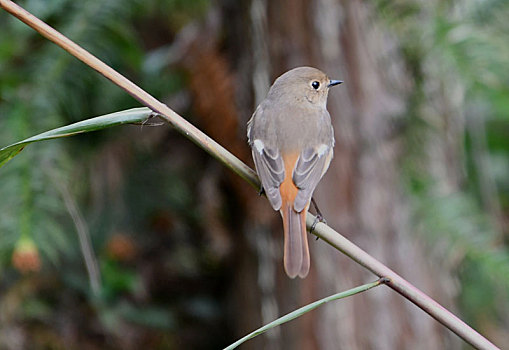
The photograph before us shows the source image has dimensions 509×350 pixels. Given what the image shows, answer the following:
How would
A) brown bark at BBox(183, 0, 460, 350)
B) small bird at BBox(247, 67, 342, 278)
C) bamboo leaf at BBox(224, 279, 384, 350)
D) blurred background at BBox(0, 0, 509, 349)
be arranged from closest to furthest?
1. bamboo leaf at BBox(224, 279, 384, 350)
2. small bird at BBox(247, 67, 342, 278)
3. blurred background at BBox(0, 0, 509, 349)
4. brown bark at BBox(183, 0, 460, 350)

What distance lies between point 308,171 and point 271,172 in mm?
118

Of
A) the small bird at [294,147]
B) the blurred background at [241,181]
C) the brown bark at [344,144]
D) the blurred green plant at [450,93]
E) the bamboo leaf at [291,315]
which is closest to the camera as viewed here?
the bamboo leaf at [291,315]

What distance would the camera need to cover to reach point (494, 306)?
3.40 meters

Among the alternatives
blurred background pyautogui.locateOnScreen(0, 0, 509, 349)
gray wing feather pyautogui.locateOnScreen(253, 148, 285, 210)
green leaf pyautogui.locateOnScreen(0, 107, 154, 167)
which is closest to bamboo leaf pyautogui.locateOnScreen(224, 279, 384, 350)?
green leaf pyautogui.locateOnScreen(0, 107, 154, 167)

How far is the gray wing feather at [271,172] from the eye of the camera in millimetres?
1674

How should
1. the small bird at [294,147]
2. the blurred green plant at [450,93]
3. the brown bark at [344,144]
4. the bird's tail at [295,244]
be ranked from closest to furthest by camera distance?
the bird's tail at [295,244]
the small bird at [294,147]
the blurred green plant at [450,93]
the brown bark at [344,144]

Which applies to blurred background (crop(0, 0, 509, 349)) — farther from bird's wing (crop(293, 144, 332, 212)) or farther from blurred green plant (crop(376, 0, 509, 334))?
bird's wing (crop(293, 144, 332, 212))

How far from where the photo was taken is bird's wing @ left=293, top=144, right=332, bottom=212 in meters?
1.71

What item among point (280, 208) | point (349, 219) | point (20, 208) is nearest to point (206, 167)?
point (349, 219)

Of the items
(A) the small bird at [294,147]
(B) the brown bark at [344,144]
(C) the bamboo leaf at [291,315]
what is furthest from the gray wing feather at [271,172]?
(B) the brown bark at [344,144]

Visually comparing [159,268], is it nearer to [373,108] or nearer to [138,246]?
[138,246]

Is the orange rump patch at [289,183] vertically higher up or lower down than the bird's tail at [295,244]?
higher up

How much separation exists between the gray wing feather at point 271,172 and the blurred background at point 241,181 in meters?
0.69

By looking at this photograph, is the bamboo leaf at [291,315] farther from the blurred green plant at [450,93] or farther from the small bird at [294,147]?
the blurred green plant at [450,93]
